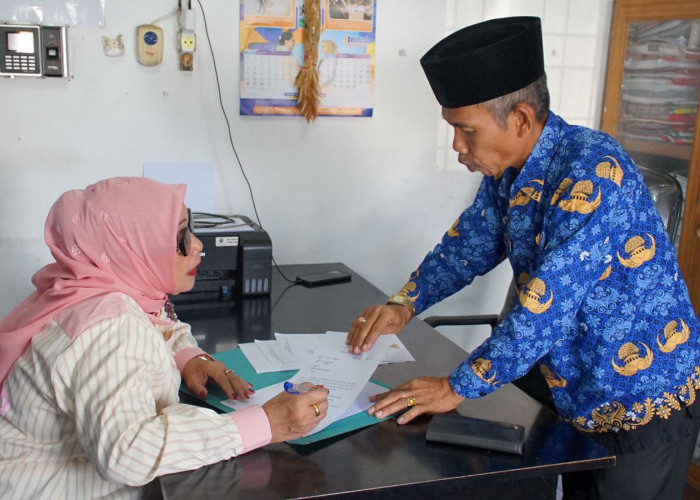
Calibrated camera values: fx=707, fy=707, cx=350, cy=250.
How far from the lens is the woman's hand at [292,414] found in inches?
46.7

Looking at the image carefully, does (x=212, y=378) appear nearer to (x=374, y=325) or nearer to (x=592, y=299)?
(x=374, y=325)

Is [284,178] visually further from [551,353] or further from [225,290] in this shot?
[551,353]

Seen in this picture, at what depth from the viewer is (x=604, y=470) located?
142 centimetres

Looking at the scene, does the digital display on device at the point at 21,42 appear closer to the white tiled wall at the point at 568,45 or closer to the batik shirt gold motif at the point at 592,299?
the white tiled wall at the point at 568,45

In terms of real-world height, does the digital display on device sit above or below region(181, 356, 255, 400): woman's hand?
above

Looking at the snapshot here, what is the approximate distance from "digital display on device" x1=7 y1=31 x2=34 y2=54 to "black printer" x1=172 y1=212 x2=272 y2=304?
766 millimetres

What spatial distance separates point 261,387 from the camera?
1415 millimetres

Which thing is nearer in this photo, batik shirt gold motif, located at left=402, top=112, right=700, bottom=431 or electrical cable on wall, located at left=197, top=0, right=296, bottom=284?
batik shirt gold motif, located at left=402, top=112, right=700, bottom=431

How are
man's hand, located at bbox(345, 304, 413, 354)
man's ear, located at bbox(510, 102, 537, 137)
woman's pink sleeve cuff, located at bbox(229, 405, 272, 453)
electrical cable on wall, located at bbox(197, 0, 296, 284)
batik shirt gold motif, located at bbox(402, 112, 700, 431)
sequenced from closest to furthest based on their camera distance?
1. woman's pink sleeve cuff, located at bbox(229, 405, 272, 453)
2. batik shirt gold motif, located at bbox(402, 112, 700, 431)
3. man's ear, located at bbox(510, 102, 537, 137)
4. man's hand, located at bbox(345, 304, 413, 354)
5. electrical cable on wall, located at bbox(197, 0, 296, 284)

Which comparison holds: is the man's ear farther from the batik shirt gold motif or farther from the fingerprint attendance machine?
the fingerprint attendance machine

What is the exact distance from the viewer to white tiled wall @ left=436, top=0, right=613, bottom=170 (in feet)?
8.74

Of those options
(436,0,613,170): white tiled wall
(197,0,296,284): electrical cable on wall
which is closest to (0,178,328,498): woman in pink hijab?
(197,0,296,284): electrical cable on wall

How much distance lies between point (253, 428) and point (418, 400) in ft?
1.08

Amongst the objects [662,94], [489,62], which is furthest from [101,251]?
[662,94]
